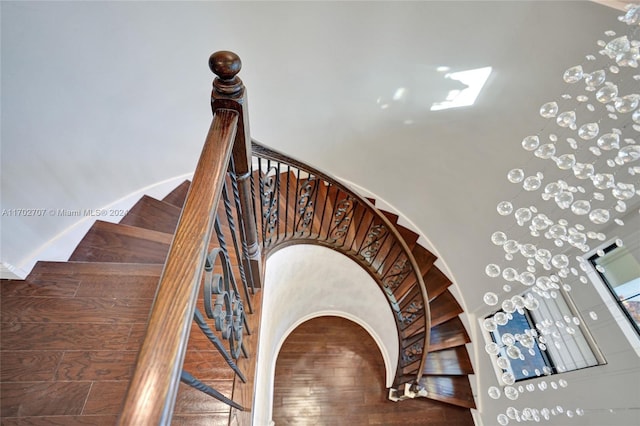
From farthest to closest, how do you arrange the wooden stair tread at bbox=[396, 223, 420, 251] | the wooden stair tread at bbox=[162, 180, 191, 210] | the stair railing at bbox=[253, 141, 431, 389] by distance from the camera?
1. the wooden stair tread at bbox=[396, 223, 420, 251]
2. the wooden stair tread at bbox=[162, 180, 191, 210]
3. the stair railing at bbox=[253, 141, 431, 389]

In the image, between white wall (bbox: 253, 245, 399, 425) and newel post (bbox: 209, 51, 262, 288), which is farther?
white wall (bbox: 253, 245, 399, 425)

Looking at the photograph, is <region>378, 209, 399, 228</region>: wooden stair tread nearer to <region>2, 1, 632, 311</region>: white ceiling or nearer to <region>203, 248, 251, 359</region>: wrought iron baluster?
<region>2, 1, 632, 311</region>: white ceiling

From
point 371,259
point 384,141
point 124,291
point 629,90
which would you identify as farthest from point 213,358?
point 629,90

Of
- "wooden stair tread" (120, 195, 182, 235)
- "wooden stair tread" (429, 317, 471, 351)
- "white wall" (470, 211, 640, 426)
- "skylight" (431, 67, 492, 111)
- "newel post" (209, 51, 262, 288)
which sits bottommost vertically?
"white wall" (470, 211, 640, 426)

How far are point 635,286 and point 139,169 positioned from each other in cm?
424

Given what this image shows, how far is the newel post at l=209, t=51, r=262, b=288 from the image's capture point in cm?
77

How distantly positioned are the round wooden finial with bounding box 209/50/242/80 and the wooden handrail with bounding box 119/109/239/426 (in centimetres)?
25

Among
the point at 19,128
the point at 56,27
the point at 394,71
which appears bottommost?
the point at 19,128

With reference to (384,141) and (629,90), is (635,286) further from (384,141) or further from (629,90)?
(384,141)

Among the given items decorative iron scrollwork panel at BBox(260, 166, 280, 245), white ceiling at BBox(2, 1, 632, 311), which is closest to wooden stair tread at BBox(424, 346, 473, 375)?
white ceiling at BBox(2, 1, 632, 311)

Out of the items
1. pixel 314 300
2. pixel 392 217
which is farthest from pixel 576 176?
pixel 314 300

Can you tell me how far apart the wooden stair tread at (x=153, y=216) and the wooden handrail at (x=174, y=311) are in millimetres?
2014

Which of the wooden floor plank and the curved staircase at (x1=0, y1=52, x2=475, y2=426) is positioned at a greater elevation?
the curved staircase at (x1=0, y1=52, x2=475, y2=426)

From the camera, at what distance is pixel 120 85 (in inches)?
84.2
